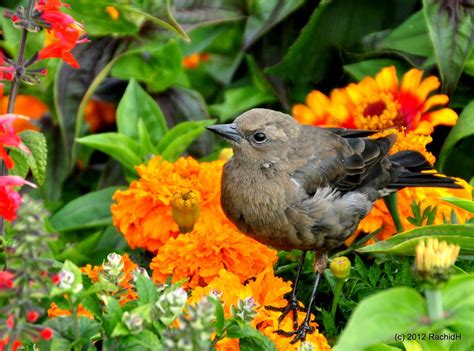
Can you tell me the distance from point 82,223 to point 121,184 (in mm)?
260

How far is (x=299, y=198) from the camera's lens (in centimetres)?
199

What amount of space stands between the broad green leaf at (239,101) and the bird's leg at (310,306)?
2.85ft

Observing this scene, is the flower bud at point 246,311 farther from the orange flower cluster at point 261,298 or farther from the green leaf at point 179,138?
the green leaf at point 179,138

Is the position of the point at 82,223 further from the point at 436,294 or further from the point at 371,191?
the point at 436,294

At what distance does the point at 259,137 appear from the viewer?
2.04 meters

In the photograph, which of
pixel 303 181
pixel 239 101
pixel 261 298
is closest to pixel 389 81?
pixel 303 181

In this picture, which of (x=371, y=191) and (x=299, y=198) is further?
(x=371, y=191)

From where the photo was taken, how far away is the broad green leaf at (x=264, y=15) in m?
2.69

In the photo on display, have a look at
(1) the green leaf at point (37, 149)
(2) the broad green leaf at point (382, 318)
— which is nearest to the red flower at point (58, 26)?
(1) the green leaf at point (37, 149)

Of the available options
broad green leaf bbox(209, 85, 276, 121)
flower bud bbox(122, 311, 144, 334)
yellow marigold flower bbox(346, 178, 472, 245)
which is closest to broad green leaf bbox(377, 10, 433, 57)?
broad green leaf bbox(209, 85, 276, 121)

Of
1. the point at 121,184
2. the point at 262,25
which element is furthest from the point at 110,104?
the point at 262,25

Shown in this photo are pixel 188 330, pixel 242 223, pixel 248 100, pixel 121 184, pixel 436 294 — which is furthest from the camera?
pixel 248 100

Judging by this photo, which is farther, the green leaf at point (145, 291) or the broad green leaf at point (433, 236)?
the broad green leaf at point (433, 236)

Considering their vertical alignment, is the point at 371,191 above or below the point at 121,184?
above
